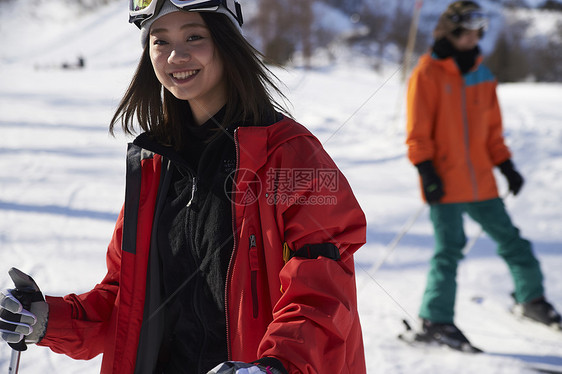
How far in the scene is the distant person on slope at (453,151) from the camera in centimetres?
297

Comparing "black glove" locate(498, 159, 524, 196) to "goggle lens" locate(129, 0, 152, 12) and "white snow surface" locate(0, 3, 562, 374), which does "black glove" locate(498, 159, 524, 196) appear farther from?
"goggle lens" locate(129, 0, 152, 12)

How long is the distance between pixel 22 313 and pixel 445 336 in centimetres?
226

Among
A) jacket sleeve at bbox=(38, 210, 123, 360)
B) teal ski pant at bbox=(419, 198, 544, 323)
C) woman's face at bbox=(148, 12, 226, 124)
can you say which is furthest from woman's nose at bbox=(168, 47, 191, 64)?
teal ski pant at bbox=(419, 198, 544, 323)

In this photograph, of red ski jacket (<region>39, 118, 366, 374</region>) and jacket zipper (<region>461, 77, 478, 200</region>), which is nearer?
red ski jacket (<region>39, 118, 366, 374</region>)

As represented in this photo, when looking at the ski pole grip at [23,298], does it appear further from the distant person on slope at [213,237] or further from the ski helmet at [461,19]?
the ski helmet at [461,19]

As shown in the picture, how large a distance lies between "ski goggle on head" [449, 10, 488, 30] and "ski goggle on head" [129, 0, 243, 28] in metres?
1.94

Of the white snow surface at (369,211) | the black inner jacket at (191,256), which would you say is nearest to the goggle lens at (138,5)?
the black inner jacket at (191,256)

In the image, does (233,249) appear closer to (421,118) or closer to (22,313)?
(22,313)

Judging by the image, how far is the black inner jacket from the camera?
1.34 metres

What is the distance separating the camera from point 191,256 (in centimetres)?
141

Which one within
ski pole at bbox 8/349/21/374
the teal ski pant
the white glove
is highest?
the white glove

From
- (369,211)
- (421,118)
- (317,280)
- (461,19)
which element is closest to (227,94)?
(317,280)

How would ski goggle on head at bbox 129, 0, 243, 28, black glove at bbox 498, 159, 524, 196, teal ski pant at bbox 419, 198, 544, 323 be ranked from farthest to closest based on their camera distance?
black glove at bbox 498, 159, 524, 196, teal ski pant at bbox 419, 198, 544, 323, ski goggle on head at bbox 129, 0, 243, 28

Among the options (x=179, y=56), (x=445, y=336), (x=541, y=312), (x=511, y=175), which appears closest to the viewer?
(x=179, y=56)
